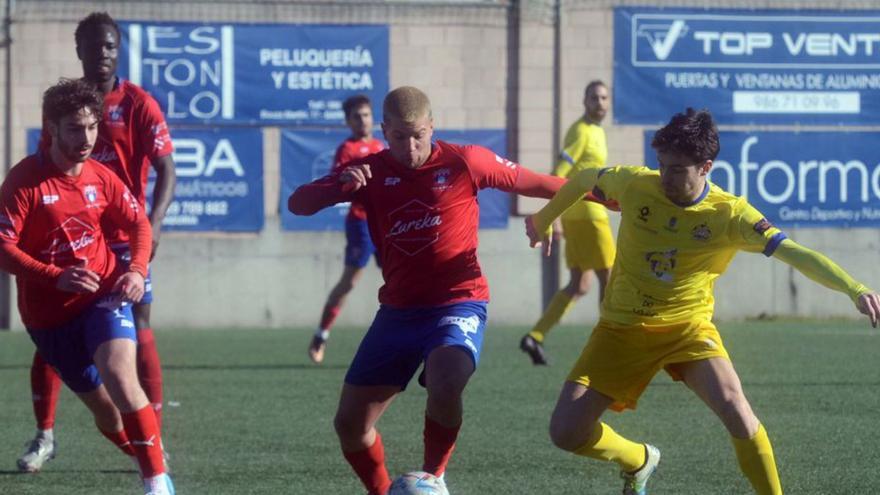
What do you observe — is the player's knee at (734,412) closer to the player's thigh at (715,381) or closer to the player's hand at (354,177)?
the player's thigh at (715,381)

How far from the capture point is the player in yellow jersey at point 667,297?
5973mm

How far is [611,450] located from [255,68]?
10524mm

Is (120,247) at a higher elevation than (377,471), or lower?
higher

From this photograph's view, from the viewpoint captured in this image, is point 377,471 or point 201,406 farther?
point 201,406

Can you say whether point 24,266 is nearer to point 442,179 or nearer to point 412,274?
point 412,274

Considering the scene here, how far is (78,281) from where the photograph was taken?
6188mm

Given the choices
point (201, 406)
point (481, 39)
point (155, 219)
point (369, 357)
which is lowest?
point (201, 406)

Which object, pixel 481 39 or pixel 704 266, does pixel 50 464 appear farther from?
pixel 481 39

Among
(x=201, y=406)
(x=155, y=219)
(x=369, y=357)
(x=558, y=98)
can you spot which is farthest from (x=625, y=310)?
(x=558, y=98)

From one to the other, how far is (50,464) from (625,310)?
10.1 feet

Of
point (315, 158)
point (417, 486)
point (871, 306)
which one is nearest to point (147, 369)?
point (417, 486)

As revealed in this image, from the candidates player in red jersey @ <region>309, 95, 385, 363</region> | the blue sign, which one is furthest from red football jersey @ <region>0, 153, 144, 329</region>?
the blue sign

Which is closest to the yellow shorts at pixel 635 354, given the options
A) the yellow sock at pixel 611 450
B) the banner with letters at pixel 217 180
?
the yellow sock at pixel 611 450

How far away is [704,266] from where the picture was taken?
6203mm
